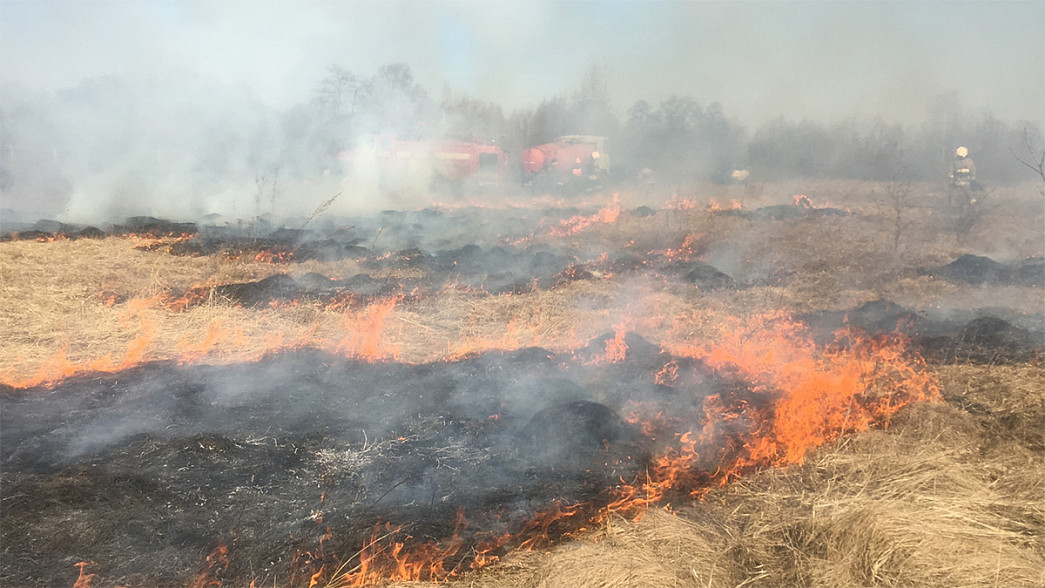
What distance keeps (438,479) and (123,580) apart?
2.11 m

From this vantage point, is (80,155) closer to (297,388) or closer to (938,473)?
(297,388)

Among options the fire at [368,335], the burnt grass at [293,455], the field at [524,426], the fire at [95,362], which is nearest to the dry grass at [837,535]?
the field at [524,426]

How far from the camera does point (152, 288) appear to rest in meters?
9.63

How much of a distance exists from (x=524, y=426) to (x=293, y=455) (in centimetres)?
208

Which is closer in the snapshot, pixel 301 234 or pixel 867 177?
pixel 301 234

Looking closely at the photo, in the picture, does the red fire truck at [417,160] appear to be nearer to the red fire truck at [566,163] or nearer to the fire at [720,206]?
the red fire truck at [566,163]

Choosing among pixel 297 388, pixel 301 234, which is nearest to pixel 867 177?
pixel 301 234

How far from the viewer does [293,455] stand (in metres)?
4.71

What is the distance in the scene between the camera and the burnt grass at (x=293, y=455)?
3645mm

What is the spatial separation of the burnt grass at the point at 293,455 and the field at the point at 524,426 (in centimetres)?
3

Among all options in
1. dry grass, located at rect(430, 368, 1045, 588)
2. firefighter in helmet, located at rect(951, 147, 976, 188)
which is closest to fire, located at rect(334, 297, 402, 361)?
dry grass, located at rect(430, 368, 1045, 588)

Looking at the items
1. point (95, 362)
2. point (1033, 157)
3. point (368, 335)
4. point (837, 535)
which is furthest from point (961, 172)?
point (95, 362)

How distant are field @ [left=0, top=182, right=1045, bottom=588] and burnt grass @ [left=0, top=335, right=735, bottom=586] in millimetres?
25

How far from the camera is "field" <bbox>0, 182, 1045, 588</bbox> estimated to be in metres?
3.58
